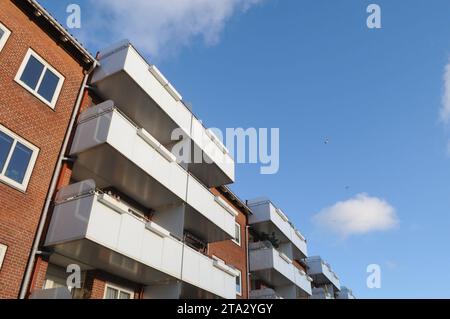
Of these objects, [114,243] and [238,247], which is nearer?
[114,243]

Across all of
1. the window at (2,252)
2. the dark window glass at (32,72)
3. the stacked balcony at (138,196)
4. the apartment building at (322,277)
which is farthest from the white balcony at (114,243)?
the apartment building at (322,277)

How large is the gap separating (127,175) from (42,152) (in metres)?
3.44

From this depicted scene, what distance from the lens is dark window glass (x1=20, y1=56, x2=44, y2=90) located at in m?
13.1

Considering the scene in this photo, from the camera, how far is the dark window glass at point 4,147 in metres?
11.6

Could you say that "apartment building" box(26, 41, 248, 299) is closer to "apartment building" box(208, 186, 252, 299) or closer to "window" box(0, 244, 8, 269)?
"window" box(0, 244, 8, 269)

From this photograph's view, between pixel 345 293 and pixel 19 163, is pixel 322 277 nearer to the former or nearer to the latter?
pixel 345 293

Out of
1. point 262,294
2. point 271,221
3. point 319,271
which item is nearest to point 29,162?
point 262,294

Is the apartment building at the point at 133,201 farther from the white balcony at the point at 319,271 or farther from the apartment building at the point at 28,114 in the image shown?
the white balcony at the point at 319,271

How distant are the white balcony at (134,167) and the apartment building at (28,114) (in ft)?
3.34

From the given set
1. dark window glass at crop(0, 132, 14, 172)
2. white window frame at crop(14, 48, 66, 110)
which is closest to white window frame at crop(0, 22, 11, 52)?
white window frame at crop(14, 48, 66, 110)

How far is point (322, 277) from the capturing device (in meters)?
41.1

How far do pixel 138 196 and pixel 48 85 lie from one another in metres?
5.86
